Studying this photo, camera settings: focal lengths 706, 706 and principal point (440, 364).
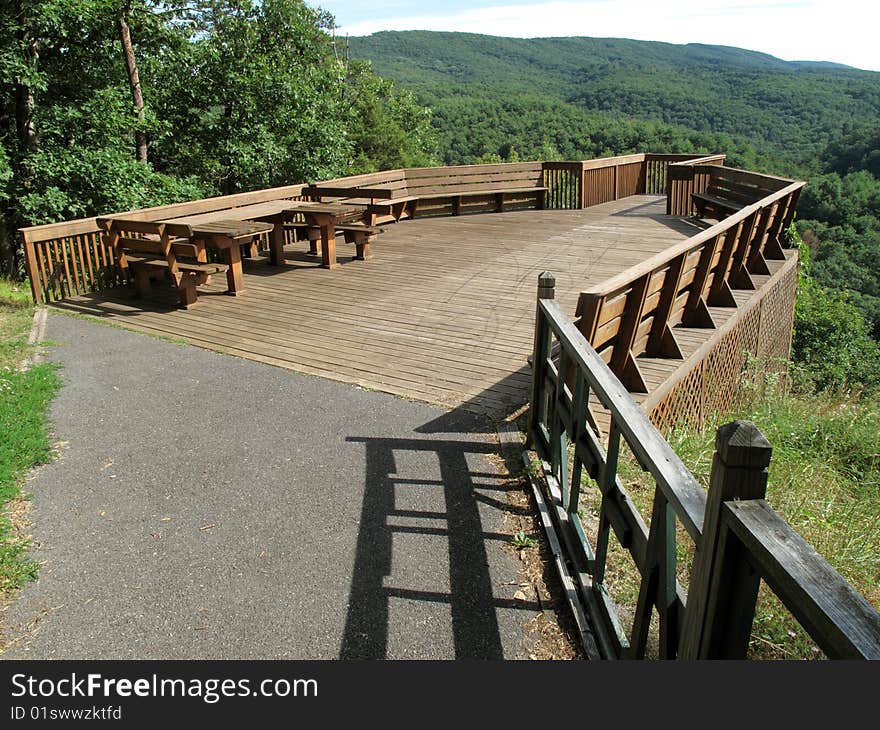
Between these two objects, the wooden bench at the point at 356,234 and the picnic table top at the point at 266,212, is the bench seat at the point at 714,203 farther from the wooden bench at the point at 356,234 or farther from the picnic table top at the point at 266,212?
the picnic table top at the point at 266,212

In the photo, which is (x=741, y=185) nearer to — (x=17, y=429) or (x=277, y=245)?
(x=277, y=245)

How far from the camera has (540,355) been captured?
4145 mm

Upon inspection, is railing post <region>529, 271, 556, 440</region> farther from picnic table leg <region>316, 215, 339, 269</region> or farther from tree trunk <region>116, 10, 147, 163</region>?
tree trunk <region>116, 10, 147, 163</region>

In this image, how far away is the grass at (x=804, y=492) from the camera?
9.26 ft

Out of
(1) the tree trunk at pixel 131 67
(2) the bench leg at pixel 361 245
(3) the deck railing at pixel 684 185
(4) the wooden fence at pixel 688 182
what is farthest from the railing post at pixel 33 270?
(3) the deck railing at pixel 684 185

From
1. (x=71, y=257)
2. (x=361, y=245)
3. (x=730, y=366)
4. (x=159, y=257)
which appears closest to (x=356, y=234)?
(x=361, y=245)

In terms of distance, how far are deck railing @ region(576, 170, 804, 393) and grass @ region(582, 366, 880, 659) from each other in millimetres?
720

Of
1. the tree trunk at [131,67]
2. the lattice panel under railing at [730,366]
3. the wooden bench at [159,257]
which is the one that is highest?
the tree trunk at [131,67]

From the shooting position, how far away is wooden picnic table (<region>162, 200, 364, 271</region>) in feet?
29.4

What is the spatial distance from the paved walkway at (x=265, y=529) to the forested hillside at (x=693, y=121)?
10.9m

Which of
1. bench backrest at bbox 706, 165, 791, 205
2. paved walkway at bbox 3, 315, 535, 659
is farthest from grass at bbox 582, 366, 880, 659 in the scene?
bench backrest at bbox 706, 165, 791, 205

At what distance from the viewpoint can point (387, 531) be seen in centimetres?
344

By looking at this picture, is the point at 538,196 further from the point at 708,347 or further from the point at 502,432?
the point at 502,432

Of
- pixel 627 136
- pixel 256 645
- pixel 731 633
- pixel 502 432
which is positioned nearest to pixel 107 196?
pixel 502 432
